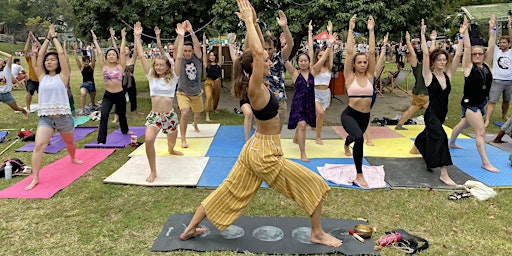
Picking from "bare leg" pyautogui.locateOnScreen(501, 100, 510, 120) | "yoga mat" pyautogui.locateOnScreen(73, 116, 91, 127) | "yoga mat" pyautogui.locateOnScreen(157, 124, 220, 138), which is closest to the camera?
"yoga mat" pyautogui.locateOnScreen(157, 124, 220, 138)

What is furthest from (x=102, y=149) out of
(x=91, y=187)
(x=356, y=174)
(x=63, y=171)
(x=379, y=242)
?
(x=379, y=242)

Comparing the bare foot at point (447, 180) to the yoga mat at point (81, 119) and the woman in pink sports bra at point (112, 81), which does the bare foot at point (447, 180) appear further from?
the yoga mat at point (81, 119)

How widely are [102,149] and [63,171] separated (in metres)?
1.34

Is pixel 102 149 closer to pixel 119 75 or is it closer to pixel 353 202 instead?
pixel 119 75

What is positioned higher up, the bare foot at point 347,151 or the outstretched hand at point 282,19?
the outstretched hand at point 282,19

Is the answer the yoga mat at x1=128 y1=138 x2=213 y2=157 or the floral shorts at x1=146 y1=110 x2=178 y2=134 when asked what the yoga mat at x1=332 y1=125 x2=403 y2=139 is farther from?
the floral shorts at x1=146 y1=110 x2=178 y2=134

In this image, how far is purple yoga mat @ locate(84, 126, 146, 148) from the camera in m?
7.51

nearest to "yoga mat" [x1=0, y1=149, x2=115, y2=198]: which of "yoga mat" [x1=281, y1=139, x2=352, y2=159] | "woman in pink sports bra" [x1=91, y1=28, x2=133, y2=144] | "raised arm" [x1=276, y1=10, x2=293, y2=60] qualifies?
"woman in pink sports bra" [x1=91, y1=28, x2=133, y2=144]

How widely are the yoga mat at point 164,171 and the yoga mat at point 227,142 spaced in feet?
1.61

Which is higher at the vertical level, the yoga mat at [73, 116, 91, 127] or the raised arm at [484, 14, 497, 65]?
the raised arm at [484, 14, 497, 65]

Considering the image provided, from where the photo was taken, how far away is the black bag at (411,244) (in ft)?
11.8

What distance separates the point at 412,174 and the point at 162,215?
379 cm

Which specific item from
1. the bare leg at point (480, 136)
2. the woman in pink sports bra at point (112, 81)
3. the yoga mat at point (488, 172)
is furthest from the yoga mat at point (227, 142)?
the bare leg at point (480, 136)

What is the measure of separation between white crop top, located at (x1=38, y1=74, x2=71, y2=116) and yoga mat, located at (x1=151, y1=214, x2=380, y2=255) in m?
2.75
